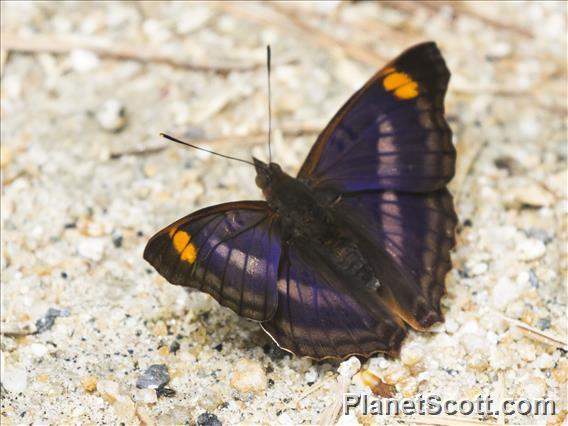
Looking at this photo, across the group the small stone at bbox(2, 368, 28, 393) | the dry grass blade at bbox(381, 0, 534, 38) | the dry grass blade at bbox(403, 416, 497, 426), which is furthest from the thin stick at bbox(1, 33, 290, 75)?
the dry grass blade at bbox(403, 416, 497, 426)

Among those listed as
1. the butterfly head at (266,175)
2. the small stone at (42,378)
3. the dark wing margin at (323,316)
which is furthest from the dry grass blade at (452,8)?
the small stone at (42,378)

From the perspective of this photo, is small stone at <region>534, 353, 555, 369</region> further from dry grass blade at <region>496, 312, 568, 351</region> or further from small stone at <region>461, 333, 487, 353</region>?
small stone at <region>461, 333, 487, 353</region>

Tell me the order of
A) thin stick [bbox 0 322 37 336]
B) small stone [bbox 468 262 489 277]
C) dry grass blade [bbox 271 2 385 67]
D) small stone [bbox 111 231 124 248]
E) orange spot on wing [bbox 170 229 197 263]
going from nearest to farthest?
orange spot on wing [bbox 170 229 197 263] < thin stick [bbox 0 322 37 336] < small stone [bbox 468 262 489 277] < small stone [bbox 111 231 124 248] < dry grass blade [bbox 271 2 385 67]

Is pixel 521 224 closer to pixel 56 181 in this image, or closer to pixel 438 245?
pixel 438 245

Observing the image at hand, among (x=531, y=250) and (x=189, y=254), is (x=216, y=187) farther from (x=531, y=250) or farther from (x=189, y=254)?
(x=531, y=250)

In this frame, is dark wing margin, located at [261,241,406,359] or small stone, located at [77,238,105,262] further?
small stone, located at [77,238,105,262]

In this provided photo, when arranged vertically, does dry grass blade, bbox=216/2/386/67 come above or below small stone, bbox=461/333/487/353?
above
